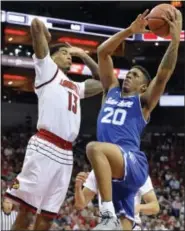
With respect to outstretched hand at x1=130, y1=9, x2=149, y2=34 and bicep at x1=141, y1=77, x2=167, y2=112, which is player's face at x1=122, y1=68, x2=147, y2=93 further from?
outstretched hand at x1=130, y1=9, x2=149, y2=34

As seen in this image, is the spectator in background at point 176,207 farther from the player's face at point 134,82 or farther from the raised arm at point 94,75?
the player's face at point 134,82

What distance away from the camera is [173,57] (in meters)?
4.91

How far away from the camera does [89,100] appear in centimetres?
2567

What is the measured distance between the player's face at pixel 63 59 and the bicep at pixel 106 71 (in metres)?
0.35

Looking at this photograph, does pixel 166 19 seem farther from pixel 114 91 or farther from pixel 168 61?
pixel 114 91

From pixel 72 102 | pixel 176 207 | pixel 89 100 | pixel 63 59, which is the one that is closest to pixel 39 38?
pixel 63 59

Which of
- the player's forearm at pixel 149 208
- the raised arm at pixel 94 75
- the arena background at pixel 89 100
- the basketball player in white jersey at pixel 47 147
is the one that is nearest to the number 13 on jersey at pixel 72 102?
the basketball player in white jersey at pixel 47 147

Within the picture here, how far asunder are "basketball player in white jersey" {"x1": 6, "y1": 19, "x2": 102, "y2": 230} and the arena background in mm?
8418

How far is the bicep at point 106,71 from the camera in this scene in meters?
5.24

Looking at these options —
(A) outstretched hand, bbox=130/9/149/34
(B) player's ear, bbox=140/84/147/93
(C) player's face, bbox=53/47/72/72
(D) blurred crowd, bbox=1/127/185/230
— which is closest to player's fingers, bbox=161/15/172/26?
(A) outstretched hand, bbox=130/9/149/34

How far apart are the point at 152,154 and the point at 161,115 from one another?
135 inches

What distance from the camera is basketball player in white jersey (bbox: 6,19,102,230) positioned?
4926 millimetres

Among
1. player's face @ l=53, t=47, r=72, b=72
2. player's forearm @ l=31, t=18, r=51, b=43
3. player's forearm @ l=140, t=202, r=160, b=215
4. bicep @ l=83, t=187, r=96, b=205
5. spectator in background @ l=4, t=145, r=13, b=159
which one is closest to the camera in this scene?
player's forearm @ l=31, t=18, r=51, b=43

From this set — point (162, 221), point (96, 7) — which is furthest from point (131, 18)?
point (162, 221)
